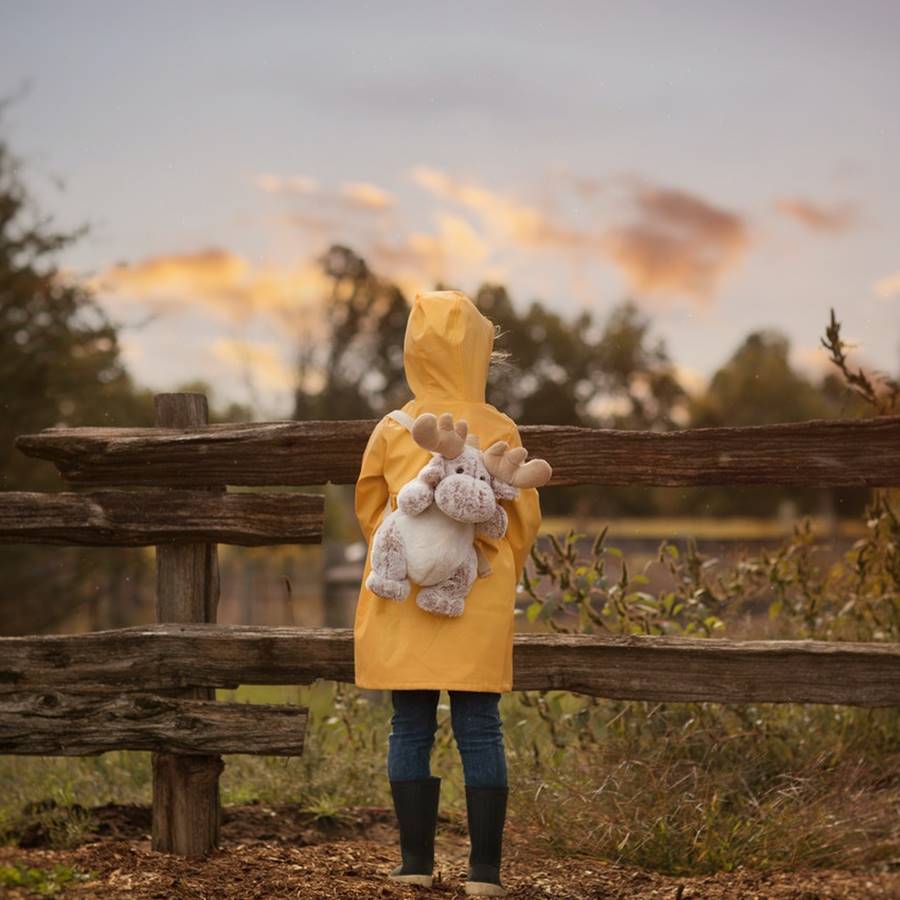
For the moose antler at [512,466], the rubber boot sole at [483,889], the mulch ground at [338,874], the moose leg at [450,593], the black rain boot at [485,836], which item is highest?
the moose antler at [512,466]

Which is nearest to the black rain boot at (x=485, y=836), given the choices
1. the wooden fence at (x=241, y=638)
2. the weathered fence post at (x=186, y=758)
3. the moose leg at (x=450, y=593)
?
the moose leg at (x=450, y=593)

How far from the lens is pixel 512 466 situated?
378cm

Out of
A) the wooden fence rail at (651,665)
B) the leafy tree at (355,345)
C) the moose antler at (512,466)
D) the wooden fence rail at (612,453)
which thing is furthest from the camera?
the leafy tree at (355,345)

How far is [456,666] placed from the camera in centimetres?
369

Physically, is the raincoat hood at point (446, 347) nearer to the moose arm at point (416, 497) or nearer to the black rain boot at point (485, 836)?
the moose arm at point (416, 497)

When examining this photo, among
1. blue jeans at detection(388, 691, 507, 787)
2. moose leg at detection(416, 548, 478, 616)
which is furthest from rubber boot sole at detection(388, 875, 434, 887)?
moose leg at detection(416, 548, 478, 616)

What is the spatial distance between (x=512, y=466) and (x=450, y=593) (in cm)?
44

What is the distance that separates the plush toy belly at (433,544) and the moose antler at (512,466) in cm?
19

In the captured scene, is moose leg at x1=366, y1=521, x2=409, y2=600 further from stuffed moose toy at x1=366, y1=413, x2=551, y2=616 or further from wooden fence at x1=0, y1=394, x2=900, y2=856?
wooden fence at x1=0, y1=394, x2=900, y2=856

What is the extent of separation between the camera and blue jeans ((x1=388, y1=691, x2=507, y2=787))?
12.5 feet

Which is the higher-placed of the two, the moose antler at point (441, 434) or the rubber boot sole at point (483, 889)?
the moose antler at point (441, 434)

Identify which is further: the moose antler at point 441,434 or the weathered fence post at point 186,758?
the weathered fence post at point 186,758

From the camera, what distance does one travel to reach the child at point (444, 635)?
3.71 m

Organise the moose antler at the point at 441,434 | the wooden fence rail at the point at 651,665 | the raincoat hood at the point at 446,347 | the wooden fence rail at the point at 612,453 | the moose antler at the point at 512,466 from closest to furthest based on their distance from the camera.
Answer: the moose antler at the point at 441,434 → the moose antler at the point at 512,466 → the raincoat hood at the point at 446,347 → the wooden fence rail at the point at 651,665 → the wooden fence rail at the point at 612,453
